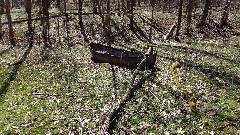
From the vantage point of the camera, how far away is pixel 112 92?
16.0 m

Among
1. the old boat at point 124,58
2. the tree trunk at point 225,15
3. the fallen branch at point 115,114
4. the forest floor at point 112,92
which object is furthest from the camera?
the tree trunk at point 225,15

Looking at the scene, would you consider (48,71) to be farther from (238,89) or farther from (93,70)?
(238,89)

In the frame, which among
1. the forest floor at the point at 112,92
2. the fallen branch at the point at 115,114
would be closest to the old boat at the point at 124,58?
the forest floor at the point at 112,92

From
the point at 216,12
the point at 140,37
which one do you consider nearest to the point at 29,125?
the point at 140,37

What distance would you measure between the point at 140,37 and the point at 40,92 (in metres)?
19.1

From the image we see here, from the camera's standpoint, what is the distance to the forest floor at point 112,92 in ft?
40.8

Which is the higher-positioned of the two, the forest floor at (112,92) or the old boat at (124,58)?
the old boat at (124,58)

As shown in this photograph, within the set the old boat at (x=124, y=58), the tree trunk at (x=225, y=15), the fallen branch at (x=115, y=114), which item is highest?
the tree trunk at (x=225, y=15)

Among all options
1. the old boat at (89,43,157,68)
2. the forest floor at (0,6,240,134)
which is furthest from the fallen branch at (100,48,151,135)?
the old boat at (89,43,157,68)

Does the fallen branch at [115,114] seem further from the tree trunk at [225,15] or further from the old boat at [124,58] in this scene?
the tree trunk at [225,15]

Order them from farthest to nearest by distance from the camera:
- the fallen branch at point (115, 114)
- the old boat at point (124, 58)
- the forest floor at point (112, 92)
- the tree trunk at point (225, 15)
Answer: the tree trunk at point (225, 15) → the old boat at point (124, 58) → the forest floor at point (112, 92) → the fallen branch at point (115, 114)

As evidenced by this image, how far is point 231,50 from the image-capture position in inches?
1046

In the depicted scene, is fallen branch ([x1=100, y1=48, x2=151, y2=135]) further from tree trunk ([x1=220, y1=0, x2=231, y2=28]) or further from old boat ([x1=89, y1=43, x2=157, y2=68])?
tree trunk ([x1=220, y1=0, x2=231, y2=28])

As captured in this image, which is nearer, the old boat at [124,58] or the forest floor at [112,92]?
the forest floor at [112,92]
